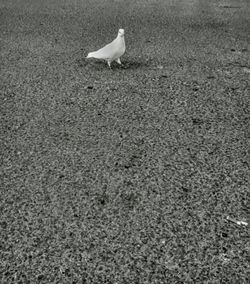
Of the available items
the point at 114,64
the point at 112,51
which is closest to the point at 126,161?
the point at 112,51

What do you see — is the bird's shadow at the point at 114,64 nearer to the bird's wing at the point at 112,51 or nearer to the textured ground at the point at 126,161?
the textured ground at the point at 126,161

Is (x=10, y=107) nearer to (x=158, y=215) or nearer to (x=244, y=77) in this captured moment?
(x=158, y=215)

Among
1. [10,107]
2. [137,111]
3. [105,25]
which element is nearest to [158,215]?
[137,111]

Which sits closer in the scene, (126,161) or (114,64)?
(126,161)

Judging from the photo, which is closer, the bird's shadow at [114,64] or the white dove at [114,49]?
the white dove at [114,49]

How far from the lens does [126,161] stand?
7.34 feet

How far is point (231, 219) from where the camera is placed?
181 cm

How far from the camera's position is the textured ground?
161 centimetres

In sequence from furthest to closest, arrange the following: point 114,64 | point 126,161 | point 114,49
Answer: point 114,64 < point 114,49 < point 126,161

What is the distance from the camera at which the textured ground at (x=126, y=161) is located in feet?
5.29

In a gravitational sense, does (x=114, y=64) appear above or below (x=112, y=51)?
below

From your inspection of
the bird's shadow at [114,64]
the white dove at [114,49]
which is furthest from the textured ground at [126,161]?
the white dove at [114,49]

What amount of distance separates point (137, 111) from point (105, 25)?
2454 mm

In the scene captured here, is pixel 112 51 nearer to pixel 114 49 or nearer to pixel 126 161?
pixel 114 49
